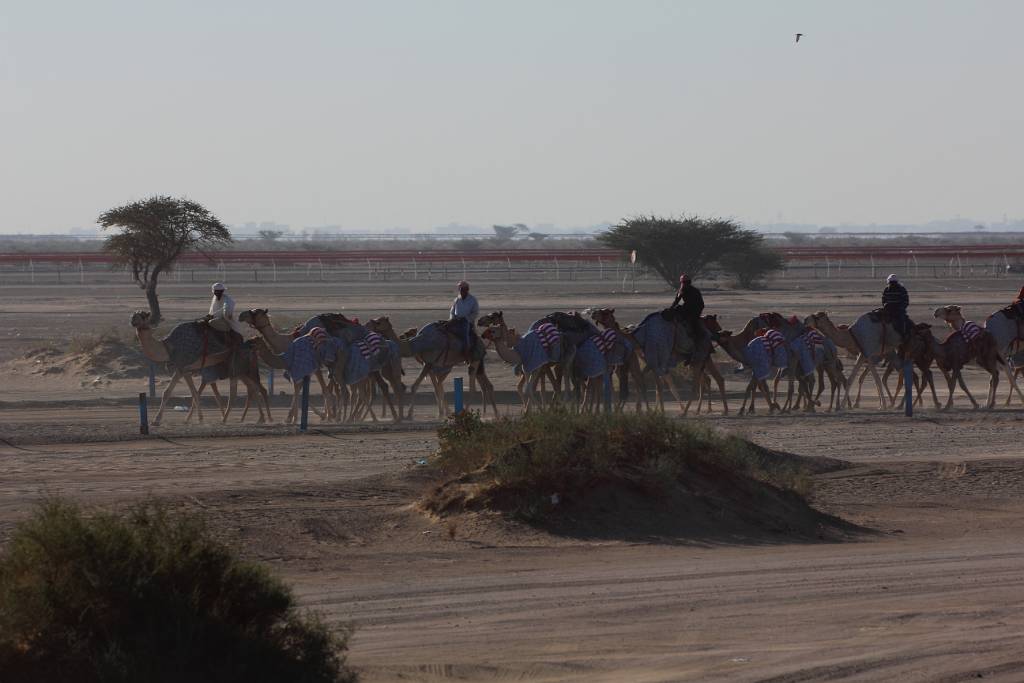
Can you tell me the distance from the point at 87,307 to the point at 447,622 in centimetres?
4127

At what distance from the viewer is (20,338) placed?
3816 centimetres

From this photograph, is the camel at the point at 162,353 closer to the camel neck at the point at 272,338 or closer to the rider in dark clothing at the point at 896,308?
the camel neck at the point at 272,338

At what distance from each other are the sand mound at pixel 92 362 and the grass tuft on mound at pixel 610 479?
53.6 feet

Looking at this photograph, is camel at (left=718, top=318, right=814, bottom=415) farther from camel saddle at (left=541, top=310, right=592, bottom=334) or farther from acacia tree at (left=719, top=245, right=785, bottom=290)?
acacia tree at (left=719, top=245, right=785, bottom=290)

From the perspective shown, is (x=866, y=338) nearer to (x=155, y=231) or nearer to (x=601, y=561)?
(x=601, y=561)

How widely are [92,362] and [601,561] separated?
2033cm

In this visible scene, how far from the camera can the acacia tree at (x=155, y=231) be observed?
38.5 meters

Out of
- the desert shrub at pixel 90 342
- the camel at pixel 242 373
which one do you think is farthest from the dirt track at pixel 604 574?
the desert shrub at pixel 90 342

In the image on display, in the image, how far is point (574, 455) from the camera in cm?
1434

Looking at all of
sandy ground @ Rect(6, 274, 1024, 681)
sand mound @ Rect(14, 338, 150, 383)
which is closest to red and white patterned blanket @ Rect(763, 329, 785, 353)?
sandy ground @ Rect(6, 274, 1024, 681)

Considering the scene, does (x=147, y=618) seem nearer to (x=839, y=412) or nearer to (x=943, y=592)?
(x=943, y=592)

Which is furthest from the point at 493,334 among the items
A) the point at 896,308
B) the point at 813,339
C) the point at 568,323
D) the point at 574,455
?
the point at 574,455

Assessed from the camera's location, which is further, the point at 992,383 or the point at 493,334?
the point at 992,383

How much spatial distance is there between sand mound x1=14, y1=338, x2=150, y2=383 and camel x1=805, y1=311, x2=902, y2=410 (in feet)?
43.3
